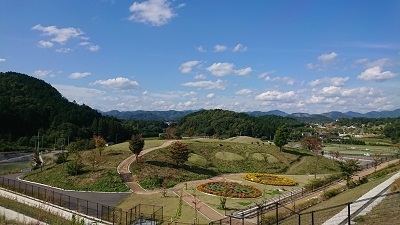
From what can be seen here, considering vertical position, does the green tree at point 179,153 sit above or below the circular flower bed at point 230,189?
above

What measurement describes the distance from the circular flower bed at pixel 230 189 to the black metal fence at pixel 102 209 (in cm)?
711

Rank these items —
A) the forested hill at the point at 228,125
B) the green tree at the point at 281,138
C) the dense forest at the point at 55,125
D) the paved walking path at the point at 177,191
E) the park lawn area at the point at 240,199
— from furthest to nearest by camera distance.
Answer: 1. the forested hill at the point at 228,125
2. the dense forest at the point at 55,125
3. the green tree at the point at 281,138
4. the park lawn area at the point at 240,199
5. the paved walking path at the point at 177,191

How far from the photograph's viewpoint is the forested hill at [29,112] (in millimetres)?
111006

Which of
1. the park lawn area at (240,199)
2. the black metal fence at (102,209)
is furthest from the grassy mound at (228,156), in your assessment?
the black metal fence at (102,209)

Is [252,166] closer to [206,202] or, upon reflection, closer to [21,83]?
[206,202]

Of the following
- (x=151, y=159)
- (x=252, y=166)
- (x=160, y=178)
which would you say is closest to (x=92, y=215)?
(x=160, y=178)

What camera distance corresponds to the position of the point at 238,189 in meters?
34.2

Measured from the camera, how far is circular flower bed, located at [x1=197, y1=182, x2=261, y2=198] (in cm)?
3184

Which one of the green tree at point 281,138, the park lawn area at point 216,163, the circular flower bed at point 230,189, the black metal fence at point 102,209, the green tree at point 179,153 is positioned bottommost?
the black metal fence at point 102,209

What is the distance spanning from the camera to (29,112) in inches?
4609

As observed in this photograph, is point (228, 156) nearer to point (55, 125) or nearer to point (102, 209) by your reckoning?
point (102, 209)

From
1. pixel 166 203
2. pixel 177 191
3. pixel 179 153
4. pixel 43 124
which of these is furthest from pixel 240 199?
pixel 43 124

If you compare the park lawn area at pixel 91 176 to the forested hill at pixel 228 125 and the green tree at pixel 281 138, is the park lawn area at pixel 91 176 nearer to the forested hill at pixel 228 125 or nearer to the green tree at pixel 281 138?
the green tree at pixel 281 138

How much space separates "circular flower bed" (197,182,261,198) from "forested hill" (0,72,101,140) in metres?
88.1
